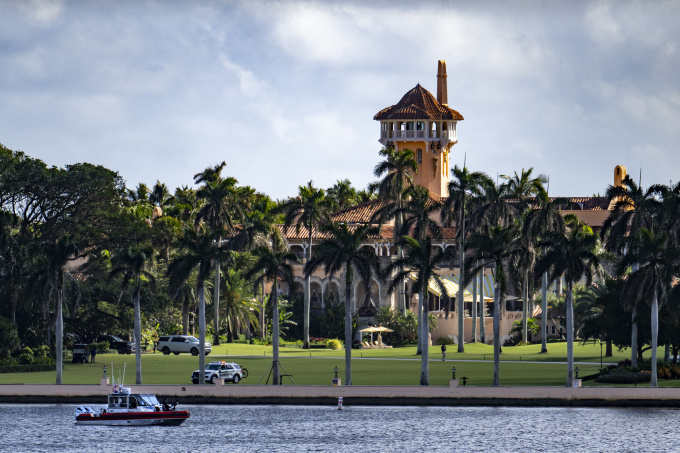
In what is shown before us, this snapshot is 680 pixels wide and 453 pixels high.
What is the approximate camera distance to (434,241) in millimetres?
130500

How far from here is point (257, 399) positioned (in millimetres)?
76625

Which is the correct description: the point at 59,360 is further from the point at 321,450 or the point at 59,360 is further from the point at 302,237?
the point at 302,237

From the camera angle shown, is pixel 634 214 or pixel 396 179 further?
pixel 396 179

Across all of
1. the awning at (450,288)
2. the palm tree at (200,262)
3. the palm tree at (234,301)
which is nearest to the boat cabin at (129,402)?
the palm tree at (200,262)

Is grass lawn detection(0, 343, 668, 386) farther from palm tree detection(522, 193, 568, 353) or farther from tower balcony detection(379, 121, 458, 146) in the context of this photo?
tower balcony detection(379, 121, 458, 146)

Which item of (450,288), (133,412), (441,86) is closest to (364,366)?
(133,412)

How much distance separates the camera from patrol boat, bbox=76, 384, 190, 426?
71.2 metres

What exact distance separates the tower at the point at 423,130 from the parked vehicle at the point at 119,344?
53.5 meters

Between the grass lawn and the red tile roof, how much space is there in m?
48.3

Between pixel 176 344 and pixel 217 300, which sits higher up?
pixel 217 300

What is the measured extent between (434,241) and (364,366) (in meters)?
42.1

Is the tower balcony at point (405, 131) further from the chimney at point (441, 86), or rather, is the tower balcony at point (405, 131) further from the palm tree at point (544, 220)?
the palm tree at point (544, 220)

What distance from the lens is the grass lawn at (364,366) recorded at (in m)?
81.6

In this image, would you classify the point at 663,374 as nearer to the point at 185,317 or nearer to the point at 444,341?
the point at 444,341
